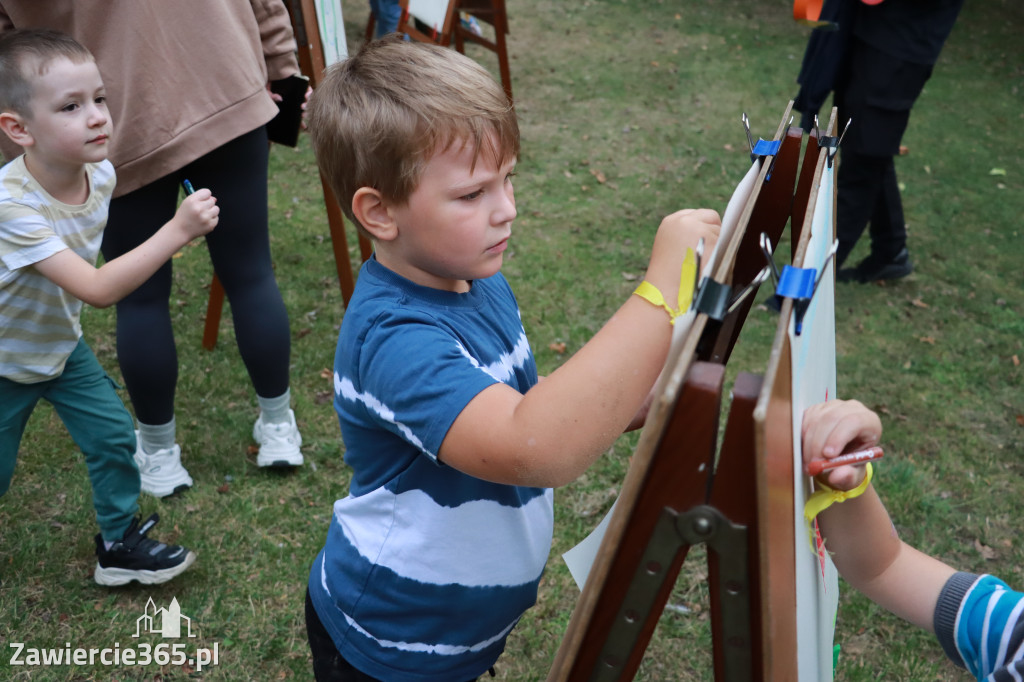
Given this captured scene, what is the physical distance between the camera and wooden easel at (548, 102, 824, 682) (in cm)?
82

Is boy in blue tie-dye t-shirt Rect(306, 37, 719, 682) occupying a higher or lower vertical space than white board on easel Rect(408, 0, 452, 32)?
higher

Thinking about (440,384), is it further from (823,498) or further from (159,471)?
(159,471)

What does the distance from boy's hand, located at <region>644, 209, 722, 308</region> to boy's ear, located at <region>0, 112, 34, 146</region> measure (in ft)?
5.51

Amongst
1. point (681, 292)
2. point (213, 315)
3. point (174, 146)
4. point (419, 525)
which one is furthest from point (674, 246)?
point (213, 315)

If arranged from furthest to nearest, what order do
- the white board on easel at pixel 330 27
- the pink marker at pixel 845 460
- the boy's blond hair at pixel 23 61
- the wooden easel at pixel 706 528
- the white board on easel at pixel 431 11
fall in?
the white board on easel at pixel 431 11
the white board on easel at pixel 330 27
the boy's blond hair at pixel 23 61
the pink marker at pixel 845 460
the wooden easel at pixel 706 528

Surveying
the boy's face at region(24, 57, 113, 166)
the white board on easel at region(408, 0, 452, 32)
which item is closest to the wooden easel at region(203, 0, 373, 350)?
the boy's face at region(24, 57, 113, 166)

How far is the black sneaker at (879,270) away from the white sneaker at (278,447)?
321 centimetres

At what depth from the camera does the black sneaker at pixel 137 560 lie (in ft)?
8.27

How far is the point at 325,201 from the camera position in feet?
12.2

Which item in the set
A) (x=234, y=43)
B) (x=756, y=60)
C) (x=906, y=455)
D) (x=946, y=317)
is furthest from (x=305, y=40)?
(x=756, y=60)

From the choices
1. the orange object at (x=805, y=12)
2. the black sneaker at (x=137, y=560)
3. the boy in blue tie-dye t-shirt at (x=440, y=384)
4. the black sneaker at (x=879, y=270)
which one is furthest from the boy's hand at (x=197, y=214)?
the black sneaker at (x=879, y=270)

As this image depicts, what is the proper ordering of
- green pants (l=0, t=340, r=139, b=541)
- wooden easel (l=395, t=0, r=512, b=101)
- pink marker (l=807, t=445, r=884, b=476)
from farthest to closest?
1. wooden easel (l=395, t=0, r=512, b=101)
2. green pants (l=0, t=340, r=139, b=541)
3. pink marker (l=807, t=445, r=884, b=476)

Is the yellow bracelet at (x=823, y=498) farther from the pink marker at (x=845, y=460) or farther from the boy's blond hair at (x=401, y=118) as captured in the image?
the boy's blond hair at (x=401, y=118)

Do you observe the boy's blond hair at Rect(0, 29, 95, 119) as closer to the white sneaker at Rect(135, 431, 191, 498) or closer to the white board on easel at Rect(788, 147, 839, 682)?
the white sneaker at Rect(135, 431, 191, 498)
